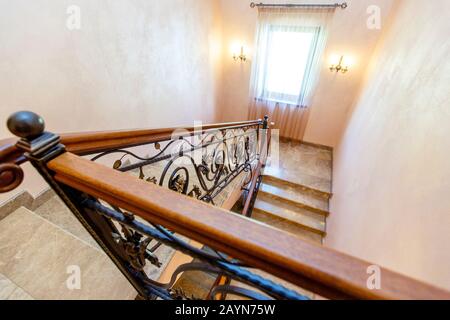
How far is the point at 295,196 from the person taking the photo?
11.4 ft

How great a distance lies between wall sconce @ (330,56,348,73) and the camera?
352 cm

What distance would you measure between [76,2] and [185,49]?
5.20 feet

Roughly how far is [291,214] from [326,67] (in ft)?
9.11

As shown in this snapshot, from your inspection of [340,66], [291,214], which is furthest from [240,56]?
[291,214]

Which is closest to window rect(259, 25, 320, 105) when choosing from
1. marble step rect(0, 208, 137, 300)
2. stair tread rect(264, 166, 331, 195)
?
stair tread rect(264, 166, 331, 195)

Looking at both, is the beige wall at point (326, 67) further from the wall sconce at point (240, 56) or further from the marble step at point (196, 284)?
the marble step at point (196, 284)

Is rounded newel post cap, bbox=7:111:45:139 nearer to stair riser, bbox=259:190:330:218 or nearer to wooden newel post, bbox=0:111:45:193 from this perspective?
wooden newel post, bbox=0:111:45:193

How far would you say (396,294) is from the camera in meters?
0.31

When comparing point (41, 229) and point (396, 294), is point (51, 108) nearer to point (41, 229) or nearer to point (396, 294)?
point (41, 229)

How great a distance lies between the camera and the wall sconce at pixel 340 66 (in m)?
3.52

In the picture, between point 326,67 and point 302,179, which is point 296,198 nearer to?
point 302,179

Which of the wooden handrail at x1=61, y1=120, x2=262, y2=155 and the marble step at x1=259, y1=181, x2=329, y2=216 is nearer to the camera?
the wooden handrail at x1=61, y1=120, x2=262, y2=155

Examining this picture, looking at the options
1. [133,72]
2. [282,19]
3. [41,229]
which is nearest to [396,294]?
[41,229]

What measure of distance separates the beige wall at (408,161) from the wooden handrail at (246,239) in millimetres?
840
